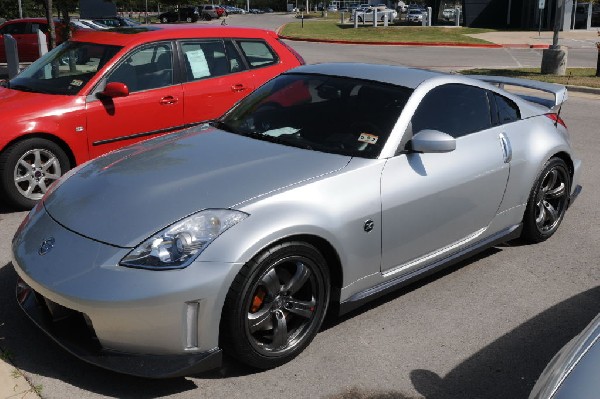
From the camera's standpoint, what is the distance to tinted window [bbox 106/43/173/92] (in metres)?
6.64

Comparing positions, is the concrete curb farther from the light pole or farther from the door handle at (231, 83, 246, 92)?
the light pole

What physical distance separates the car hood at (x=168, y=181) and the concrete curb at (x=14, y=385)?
2.58 feet

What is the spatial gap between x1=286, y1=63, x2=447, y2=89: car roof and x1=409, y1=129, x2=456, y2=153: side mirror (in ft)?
1.54

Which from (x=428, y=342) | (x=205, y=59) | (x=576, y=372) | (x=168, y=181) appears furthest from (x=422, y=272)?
(x=205, y=59)

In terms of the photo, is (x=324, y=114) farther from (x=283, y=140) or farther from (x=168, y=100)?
(x=168, y=100)

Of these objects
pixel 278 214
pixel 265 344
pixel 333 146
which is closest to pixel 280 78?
pixel 333 146

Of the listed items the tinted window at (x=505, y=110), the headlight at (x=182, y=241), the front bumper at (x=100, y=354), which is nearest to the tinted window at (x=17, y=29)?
the tinted window at (x=505, y=110)

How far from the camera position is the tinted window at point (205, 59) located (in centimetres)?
706

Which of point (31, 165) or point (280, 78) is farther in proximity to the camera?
point (31, 165)

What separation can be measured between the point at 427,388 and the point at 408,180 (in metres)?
1.24

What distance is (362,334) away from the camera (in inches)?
158

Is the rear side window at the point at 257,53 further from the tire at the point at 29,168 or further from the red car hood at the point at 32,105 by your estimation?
the tire at the point at 29,168

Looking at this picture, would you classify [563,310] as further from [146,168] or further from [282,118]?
[146,168]

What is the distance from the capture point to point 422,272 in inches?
169
